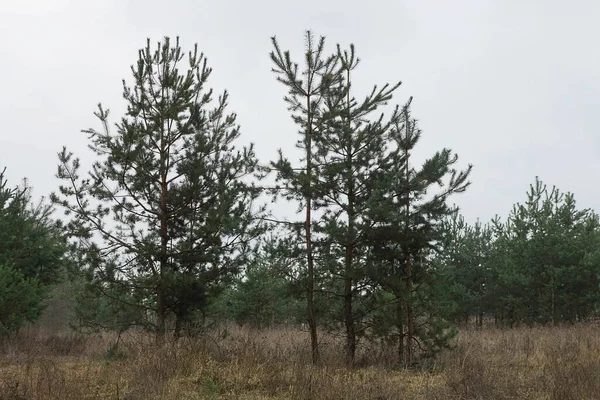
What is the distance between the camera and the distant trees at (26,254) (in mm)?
13648

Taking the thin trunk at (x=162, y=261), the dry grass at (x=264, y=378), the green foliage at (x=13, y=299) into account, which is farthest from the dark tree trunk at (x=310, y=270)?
the green foliage at (x=13, y=299)

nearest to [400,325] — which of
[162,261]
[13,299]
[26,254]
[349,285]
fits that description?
[349,285]

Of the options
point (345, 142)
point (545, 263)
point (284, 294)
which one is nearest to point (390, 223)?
point (345, 142)

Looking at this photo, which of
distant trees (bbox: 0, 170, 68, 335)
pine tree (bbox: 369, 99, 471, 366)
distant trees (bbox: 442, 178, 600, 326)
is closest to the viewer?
pine tree (bbox: 369, 99, 471, 366)

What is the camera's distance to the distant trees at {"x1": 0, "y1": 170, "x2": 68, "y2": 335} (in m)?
13.6

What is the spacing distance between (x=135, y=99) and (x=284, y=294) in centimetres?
572

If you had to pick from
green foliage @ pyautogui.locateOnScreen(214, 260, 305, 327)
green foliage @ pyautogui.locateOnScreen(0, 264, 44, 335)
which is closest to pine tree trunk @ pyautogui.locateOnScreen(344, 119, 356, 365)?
green foliage @ pyautogui.locateOnScreen(0, 264, 44, 335)

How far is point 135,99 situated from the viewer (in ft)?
39.1

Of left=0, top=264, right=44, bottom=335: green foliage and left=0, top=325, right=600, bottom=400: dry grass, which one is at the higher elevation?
left=0, top=264, right=44, bottom=335: green foliage

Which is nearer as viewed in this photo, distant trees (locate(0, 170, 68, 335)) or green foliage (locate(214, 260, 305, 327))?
distant trees (locate(0, 170, 68, 335))

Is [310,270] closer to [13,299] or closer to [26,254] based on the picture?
[13,299]

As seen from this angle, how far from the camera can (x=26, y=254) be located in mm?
16703

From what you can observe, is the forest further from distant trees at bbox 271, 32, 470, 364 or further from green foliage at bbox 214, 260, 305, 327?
green foliage at bbox 214, 260, 305, 327

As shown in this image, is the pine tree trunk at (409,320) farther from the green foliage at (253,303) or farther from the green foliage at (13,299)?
Answer: the green foliage at (253,303)
